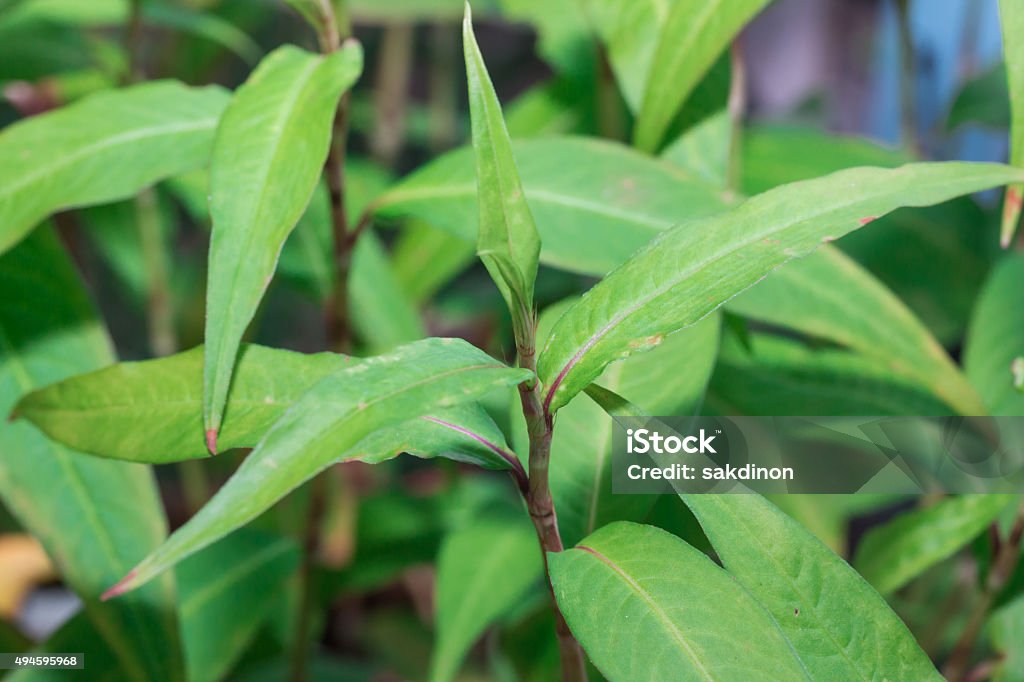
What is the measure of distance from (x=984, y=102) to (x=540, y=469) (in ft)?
2.15

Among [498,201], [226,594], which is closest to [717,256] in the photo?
[498,201]

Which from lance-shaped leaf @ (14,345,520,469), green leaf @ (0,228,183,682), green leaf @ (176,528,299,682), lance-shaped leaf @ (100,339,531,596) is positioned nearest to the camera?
lance-shaped leaf @ (100,339,531,596)

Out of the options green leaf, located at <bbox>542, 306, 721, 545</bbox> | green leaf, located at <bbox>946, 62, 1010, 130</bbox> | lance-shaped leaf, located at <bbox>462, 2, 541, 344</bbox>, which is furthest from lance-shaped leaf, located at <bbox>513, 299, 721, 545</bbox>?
green leaf, located at <bbox>946, 62, 1010, 130</bbox>

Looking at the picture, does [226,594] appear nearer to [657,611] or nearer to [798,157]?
[657,611]

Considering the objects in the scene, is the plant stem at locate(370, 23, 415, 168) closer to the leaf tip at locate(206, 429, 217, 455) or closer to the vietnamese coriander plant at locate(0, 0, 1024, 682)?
the vietnamese coriander plant at locate(0, 0, 1024, 682)

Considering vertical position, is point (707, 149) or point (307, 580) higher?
point (707, 149)

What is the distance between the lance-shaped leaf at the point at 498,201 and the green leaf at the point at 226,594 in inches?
14.8

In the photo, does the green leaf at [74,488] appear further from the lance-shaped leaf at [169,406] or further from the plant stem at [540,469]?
the plant stem at [540,469]

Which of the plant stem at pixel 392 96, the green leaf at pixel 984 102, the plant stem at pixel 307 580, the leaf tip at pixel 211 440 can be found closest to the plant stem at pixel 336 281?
the plant stem at pixel 307 580

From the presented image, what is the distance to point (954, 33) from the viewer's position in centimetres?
138

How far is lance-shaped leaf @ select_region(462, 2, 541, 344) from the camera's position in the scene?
0.90 ft

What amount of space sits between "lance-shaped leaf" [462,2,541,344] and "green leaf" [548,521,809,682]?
0.09 metres

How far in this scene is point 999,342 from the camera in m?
0.53

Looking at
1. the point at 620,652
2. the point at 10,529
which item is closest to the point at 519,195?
the point at 620,652
